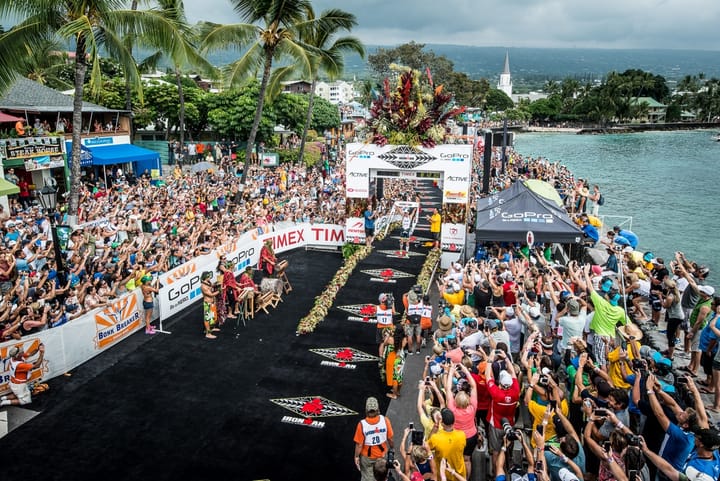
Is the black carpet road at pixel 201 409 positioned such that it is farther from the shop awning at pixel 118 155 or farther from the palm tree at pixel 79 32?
the shop awning at pixel 118 155

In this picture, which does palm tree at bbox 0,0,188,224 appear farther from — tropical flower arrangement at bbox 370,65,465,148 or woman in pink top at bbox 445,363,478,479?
woman in pink top at bbox 445,363,478,479

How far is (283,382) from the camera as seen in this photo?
34.9 ft

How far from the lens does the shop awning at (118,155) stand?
27594 mm

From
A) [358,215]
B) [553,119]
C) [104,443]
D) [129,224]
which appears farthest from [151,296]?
[553,119]

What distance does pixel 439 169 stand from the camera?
18.2 metres

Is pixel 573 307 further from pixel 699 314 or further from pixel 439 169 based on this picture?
pixel 439 169

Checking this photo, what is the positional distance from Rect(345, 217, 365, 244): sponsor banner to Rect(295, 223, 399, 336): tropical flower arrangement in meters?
0.52

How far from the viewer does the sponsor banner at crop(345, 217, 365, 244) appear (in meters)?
19.4

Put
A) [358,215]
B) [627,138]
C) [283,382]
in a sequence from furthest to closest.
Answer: [627,138]
[358,215]
[283,382]

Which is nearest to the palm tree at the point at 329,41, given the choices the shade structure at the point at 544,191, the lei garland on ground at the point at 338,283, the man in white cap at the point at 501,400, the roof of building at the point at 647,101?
the lei garland on ground at the point at 338,283

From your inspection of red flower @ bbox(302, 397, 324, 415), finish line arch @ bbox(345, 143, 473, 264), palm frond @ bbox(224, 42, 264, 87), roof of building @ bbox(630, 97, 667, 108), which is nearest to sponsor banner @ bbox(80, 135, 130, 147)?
palm frond @ bbox(224, 42, 264, 87)

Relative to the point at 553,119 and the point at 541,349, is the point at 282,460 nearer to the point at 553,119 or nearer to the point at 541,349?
the point at 541,349

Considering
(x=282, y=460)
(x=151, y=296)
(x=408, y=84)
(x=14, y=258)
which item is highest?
(x=408, y=84)

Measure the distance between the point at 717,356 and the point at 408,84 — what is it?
12.9 meters
